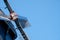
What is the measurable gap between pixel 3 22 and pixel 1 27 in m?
0.42

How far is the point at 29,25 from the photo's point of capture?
35062mm

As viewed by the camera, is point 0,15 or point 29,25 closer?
point 0,15

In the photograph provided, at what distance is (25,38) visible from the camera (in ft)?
113

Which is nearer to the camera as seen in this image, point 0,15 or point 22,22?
point 0,15

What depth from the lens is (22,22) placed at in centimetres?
3484

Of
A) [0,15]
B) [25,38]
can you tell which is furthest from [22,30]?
[0,15]

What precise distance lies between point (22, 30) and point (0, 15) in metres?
2.91

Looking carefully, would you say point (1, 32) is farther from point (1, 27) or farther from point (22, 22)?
point (22, 22)

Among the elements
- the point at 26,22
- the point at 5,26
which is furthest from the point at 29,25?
the point at 5,26

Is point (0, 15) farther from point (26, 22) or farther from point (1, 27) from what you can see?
point (26, 22)

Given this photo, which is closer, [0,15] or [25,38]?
[0,15]

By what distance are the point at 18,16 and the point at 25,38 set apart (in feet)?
6.42

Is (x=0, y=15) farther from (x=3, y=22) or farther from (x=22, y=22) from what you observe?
(x=22, y=22)

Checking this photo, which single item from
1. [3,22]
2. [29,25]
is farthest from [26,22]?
[3,22]
